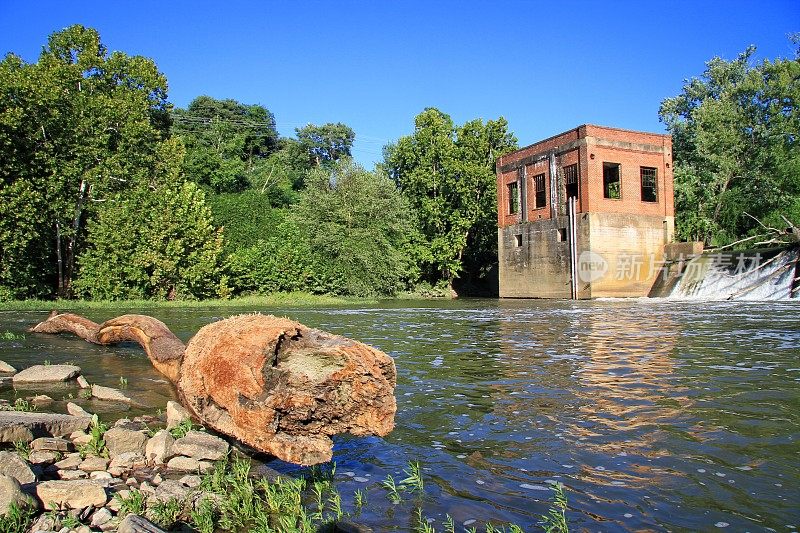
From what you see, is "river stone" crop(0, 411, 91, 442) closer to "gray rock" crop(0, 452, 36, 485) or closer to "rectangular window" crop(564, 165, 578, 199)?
"gray rock" crop(0, 452, 36, 485)

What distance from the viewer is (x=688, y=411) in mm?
6070

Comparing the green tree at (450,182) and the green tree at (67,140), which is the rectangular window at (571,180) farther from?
the green tree at (67,140)

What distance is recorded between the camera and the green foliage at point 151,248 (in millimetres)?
29156

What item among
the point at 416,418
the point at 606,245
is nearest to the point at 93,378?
the point at 416,418

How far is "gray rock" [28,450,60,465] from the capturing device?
441cm

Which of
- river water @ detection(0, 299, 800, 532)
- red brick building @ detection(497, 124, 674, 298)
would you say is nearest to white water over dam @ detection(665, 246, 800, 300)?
red brick building @ detection(497, 124, 674, 298)

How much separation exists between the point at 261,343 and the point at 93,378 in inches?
195

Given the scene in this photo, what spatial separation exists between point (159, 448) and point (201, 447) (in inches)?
12.6

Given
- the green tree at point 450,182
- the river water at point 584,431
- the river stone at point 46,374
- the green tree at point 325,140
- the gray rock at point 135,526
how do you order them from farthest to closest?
the green tree at point 325,140 < the green tree at point 450,182 < the river stone at point 46,374 < the river water at point 584,431 < the gray rock at point 135,526

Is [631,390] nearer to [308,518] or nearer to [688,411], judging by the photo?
[688,411]

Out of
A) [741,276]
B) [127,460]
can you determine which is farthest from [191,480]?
[741,276]

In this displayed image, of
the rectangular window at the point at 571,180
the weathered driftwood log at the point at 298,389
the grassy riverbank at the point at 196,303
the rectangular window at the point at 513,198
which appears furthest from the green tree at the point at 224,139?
the weathered driftwood log at the point at 298,389

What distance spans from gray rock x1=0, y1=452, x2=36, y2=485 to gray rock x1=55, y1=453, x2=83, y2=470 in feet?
1.68

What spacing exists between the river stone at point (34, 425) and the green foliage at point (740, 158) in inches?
1468
